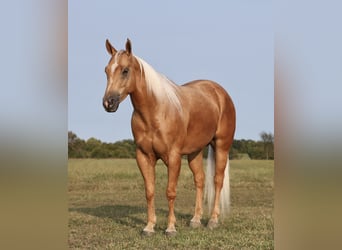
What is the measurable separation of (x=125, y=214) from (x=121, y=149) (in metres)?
3.19

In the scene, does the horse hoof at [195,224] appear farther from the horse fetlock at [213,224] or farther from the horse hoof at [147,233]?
the horse hoof at [147,233]

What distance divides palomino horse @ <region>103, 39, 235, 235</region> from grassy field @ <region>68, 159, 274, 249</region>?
359 millimetres

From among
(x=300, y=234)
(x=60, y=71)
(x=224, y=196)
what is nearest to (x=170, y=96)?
(x=224, y=196)

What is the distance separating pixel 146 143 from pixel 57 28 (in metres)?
3.15

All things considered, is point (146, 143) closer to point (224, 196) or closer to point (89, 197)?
point (224, 196)

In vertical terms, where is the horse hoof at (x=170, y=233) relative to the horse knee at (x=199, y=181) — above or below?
below

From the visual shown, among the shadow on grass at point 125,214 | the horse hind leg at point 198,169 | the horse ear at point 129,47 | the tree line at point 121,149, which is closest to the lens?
the horse ear at point 129,47

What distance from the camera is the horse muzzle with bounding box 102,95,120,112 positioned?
4395mm

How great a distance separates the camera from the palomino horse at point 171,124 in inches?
184

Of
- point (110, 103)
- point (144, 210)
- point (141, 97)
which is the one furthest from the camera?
point (144, 210)

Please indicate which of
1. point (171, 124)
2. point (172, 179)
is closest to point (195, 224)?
point (172, 179)

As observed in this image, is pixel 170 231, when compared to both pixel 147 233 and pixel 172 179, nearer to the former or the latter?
pixel 147 233

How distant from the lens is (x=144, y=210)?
24.6 ft

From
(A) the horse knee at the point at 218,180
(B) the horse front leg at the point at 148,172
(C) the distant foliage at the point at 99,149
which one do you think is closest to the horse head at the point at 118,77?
(B) the horse front leg at the point at 148,172
